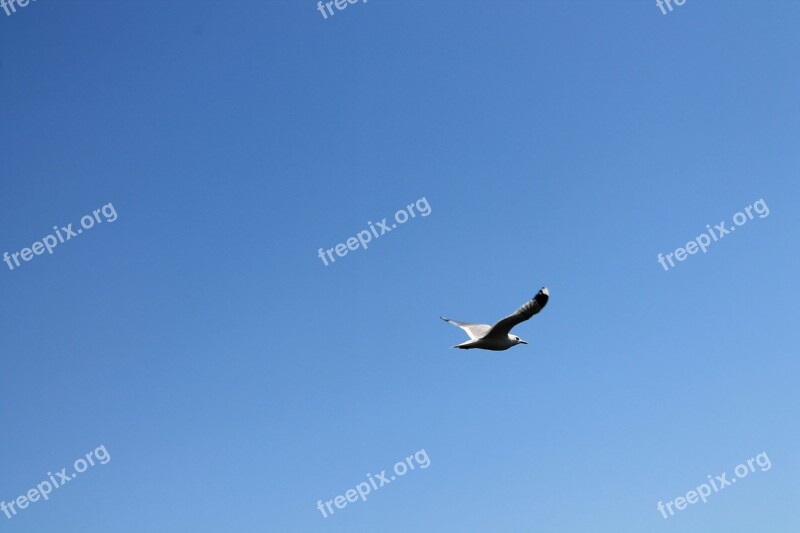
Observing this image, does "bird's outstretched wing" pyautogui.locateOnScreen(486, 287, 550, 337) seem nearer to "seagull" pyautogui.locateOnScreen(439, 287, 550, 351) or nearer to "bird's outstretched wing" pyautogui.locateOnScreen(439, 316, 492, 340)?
"seagull" pyautogui.locateOnScreen(439, 287, 550, 351)

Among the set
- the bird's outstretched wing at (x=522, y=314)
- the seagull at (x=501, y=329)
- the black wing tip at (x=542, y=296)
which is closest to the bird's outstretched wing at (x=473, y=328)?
the seagull at (x=501, y=329)

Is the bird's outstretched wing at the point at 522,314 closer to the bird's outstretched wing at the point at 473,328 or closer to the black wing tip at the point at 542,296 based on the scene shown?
the black wing tip at the point at 542,296

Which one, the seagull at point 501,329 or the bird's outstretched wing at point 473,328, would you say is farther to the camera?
the bird's outstretched wing at point 473,328

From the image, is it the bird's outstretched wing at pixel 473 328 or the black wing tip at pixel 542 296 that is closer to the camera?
the black wing tip at pixel 542 296

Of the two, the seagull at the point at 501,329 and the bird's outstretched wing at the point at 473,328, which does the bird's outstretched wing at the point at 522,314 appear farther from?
the bird's outstretched wing at the point at 473,328

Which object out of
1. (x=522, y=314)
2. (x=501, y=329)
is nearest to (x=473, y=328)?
(x=501, y=329)

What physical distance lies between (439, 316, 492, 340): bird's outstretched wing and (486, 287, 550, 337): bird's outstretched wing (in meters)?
2.46

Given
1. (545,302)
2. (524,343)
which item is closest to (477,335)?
(524,343)

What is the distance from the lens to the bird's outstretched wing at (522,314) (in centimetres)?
3397

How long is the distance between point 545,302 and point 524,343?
895 centimetres

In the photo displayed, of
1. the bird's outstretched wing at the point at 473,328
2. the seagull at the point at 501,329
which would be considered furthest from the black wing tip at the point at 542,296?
the bird's outstretched wing at the point at 473,328

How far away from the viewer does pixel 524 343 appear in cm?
4278

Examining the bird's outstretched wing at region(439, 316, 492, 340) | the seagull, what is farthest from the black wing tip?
the bird's outstretched wing at region(439, 316, 492, 340)

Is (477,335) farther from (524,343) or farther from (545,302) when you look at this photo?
(545,302)
